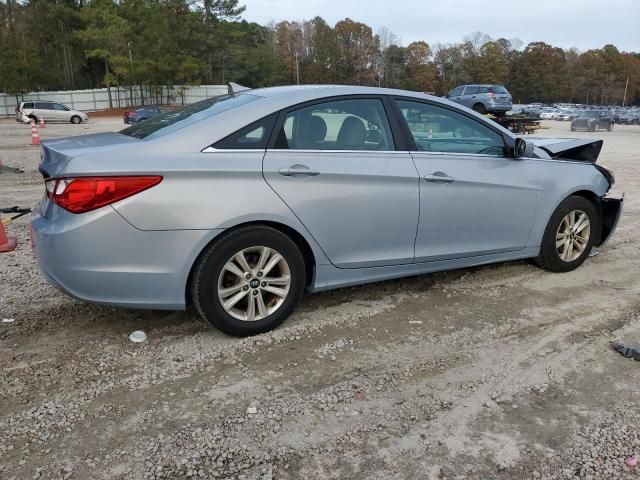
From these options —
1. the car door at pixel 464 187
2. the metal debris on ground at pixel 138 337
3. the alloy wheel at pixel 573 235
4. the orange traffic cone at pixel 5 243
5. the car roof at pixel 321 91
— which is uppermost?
the car roof at pixel 321 91

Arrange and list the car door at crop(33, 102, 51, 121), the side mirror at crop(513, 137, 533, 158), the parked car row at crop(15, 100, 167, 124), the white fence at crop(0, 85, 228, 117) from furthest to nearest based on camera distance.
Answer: the white fence at crop(0, 85, 228, 117) → the car door at crop(33, 102, 51, 121) → the parked car row at crop(15, 100, 167, 124) → the side mirror at crop(513, 137, 533, 158)

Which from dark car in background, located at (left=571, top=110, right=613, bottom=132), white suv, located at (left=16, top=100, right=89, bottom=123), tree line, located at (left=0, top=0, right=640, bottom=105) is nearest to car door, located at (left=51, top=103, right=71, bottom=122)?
white suv, located at (left=16, top=100, right=89, bottom=123)

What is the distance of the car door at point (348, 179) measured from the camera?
140 inches

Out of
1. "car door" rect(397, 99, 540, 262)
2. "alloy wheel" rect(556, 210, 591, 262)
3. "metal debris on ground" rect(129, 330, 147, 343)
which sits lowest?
"metal debris on ground" rect(129, 330, 147, 343)

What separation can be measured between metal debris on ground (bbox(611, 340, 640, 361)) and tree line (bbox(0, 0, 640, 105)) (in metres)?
56.0

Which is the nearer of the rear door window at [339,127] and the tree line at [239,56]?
the rear door window at [339,127]

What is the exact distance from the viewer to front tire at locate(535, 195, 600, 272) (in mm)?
4809

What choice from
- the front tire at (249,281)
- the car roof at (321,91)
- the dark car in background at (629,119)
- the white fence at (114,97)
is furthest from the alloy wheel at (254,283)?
the dark car in background at (629,119)

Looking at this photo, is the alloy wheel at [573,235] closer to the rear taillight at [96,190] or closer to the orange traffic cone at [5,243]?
the rear taillight at [96,190]

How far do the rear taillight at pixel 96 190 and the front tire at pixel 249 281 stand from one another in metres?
0.57

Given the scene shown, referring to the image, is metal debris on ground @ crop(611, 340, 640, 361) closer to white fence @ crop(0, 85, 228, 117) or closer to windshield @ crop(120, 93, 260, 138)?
windshield @ crop(120, 93, 260, 138)

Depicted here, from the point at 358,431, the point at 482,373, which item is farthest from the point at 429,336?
the point at 358,431

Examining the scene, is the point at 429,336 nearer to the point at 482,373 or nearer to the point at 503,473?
the point at 482,373

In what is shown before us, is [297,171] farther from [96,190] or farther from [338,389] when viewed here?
[338,389]
